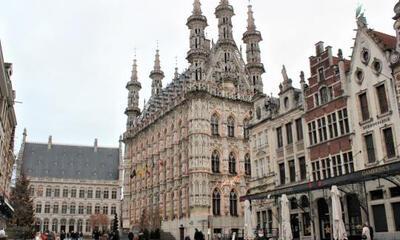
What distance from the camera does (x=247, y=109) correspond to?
169ft

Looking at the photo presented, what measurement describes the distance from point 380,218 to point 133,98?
5391 centimetres

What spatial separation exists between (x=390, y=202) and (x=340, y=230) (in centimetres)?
358

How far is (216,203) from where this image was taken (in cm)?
4653

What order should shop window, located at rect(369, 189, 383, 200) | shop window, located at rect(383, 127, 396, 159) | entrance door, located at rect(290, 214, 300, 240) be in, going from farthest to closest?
entrance door, located at rect(290, 214, 300, 240) → shop window, located at rect(369, 189, 383, 200) → shop window, located at rect(383, 127, 396, 159)

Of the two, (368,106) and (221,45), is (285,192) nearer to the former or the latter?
(368,106)

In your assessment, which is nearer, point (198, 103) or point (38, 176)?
point (198, 103)

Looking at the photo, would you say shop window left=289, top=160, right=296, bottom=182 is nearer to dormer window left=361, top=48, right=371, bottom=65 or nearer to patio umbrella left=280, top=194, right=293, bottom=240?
patio umbrella left=280, top=194, right=293, bottom=240

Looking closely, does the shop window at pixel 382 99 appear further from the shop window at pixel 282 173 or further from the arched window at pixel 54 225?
the arched window at pixel 54 225

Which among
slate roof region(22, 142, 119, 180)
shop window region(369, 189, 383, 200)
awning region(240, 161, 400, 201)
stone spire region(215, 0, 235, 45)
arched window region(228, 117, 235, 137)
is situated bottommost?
shop window region(369, 189, 383, 200)

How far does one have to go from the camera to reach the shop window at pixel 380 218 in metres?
23.2

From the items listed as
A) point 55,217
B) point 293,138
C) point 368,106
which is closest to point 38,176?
point 55,217

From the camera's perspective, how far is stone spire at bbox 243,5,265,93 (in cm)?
5316

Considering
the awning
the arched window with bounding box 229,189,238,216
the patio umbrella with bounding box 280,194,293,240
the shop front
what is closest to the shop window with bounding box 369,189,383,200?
the shop front

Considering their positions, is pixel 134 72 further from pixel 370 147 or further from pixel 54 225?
pixel 370 147
